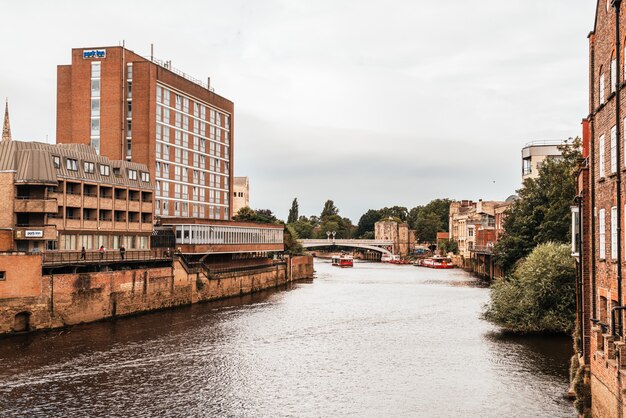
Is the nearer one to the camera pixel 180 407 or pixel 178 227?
pixel 180 407

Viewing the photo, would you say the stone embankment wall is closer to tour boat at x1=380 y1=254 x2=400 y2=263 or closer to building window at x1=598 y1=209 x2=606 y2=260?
building window at x1=598 y1=209 x2=606 y2=260

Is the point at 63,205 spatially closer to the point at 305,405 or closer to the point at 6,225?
the point at 6,225

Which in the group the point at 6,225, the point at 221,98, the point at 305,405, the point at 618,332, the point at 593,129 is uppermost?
the point at 221,98

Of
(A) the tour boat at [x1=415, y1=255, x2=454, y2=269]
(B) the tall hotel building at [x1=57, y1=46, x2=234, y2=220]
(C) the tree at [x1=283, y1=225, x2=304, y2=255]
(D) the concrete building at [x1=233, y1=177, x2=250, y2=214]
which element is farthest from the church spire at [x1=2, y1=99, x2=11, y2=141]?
(D) the concrete building at [x1=233, y1=177, x2=250, y2=214]

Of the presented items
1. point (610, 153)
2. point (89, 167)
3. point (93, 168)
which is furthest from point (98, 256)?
point (610, 153)

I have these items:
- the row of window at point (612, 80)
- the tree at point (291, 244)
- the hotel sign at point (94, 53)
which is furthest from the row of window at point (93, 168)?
the tree at point (291, 244)

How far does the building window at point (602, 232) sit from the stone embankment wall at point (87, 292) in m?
37.0

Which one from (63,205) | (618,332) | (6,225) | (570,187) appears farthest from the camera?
(570,187)

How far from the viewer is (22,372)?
34.5 meters

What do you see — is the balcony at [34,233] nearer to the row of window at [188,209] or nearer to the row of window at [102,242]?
the row of window at [102,242]

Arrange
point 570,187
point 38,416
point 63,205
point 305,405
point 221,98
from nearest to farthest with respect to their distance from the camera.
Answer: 1. point 38,416
2. point 305,405
3. point 63,205
4. point 570,187
5. point 221,98

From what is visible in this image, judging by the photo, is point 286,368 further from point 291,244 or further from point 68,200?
point 291,244

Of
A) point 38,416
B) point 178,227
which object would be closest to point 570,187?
point 178,227

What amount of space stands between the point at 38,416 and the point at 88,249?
35305 mm
